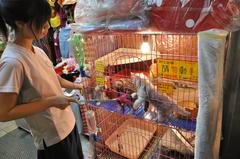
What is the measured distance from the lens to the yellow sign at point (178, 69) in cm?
86

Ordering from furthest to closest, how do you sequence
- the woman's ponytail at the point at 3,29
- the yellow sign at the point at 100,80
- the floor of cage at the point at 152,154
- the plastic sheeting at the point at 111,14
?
the floor of cage at the point at 152,154 < the yellow sign at the point at 100,80 < the plastic sheeting at the point at 111,14 < the woman's ponytail at the point at 3,29

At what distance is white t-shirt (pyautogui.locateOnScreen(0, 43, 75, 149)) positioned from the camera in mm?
747

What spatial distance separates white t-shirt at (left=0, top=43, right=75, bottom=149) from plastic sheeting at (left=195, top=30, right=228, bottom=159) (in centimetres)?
63

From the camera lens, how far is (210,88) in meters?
0.70

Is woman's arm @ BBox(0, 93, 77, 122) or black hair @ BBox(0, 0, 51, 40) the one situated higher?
black hair @ BBox(0, 0, 51, 40)

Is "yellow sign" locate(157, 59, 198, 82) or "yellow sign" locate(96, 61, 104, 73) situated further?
"yellow sign" locate(96, 61, 104, 73)

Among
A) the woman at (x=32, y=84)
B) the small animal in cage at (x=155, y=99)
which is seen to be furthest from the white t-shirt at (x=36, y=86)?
the small animal in cage at (x=155, y=99)

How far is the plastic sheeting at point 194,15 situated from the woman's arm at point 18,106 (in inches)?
21.5

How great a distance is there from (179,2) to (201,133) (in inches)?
20.6

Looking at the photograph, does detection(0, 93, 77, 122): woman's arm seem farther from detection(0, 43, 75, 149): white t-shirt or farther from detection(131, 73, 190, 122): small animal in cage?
detection(131, 73, 190, 122): small animal in cage

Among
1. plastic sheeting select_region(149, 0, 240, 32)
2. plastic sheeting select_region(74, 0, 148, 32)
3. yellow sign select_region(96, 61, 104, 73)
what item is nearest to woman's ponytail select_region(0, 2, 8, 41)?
plastic sheeting select_region(74, 0, 148, 32)

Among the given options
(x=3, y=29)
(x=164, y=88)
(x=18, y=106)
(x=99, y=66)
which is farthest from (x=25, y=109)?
(x=164, y=88)

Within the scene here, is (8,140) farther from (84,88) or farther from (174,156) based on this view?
(174,156)

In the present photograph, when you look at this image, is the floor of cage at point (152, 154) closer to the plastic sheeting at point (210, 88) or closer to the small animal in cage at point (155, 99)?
the small animal in cage at point (155, 99)
